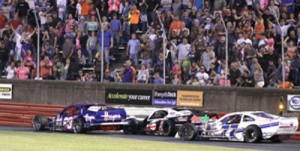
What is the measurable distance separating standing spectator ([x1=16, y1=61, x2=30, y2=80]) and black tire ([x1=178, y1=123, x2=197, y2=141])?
9.61m

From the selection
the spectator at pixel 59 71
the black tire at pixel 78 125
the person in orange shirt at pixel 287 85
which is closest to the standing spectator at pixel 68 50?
the spectator at pixel 59 71

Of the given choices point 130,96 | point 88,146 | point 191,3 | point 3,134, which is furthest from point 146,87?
point 88,146

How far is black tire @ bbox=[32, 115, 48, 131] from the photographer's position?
35438 millimetres

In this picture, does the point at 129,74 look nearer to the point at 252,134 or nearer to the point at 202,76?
the point at 202,76

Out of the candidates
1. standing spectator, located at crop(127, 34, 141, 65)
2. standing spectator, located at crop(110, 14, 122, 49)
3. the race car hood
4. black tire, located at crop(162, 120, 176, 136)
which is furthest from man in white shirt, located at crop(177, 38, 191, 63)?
the race car hood

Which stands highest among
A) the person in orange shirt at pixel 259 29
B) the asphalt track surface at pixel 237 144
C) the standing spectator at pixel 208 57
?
the person in orange shirt at pixel 259 29

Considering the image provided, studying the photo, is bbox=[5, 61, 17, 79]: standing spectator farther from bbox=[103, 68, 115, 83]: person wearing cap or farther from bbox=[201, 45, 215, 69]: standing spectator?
bbox=[201, 45, 215, 69]: standing spectator

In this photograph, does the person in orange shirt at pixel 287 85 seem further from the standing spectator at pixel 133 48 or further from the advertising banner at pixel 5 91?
the advertising banner at pixel 5 91

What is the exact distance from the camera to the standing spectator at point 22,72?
38875 millimetres

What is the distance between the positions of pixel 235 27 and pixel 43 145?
912 cm

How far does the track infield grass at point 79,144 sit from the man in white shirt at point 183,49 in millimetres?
3915

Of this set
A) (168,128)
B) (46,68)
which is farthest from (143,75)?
(46,68)

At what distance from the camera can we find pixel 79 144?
27797mm

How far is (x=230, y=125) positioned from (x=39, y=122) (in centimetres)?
832
